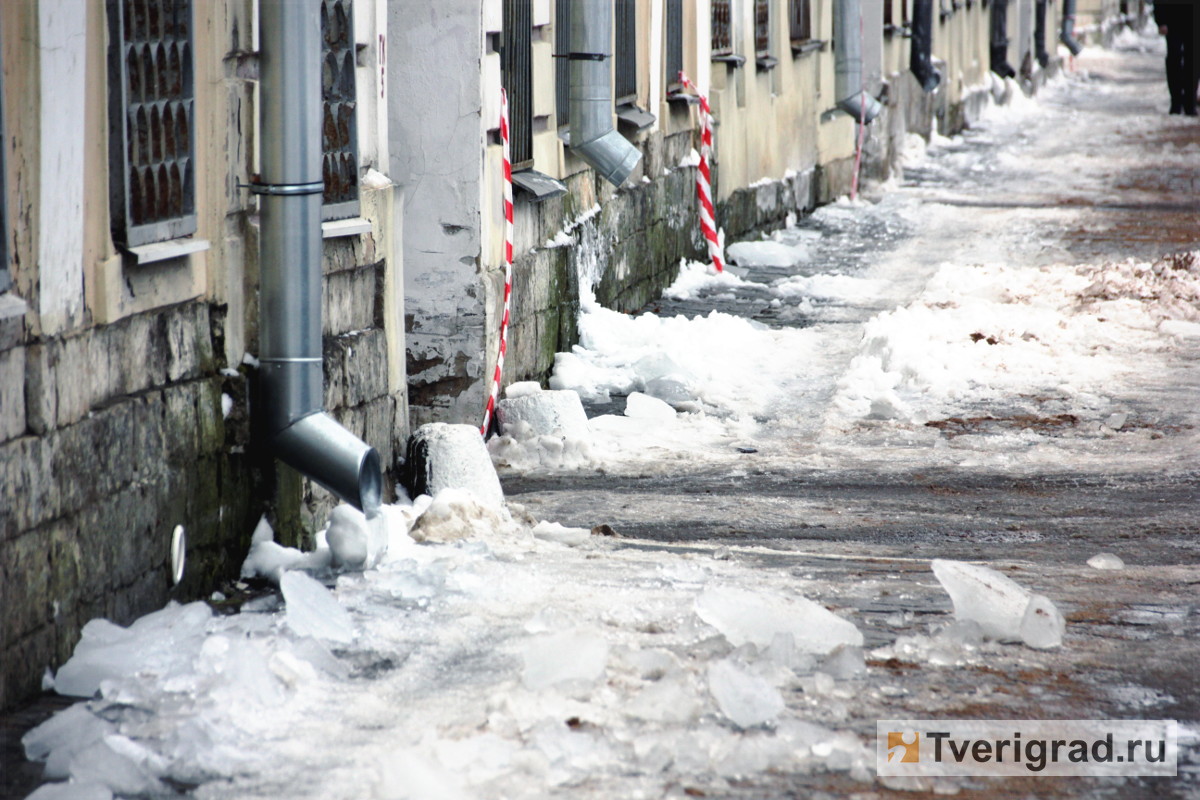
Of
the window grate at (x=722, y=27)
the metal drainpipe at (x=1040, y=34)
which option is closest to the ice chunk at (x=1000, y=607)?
the window grate at (x=722, y=27)

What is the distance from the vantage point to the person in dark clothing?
26234 mm

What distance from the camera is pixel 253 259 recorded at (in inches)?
208

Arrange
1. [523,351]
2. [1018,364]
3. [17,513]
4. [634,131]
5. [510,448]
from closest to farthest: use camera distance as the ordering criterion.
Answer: [17,513] → [510,448] → [523,351] → [1018,364] → [634,131]

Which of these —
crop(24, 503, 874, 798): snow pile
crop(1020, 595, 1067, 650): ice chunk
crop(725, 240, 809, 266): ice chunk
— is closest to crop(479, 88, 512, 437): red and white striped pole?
crop(24, 503, 874, 798): snow pile

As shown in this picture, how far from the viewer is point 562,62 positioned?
9.38 m

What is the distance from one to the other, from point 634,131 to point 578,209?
1.41 metres

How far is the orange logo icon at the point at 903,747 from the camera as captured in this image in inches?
146

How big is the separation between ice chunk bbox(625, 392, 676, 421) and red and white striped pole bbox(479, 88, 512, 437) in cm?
64

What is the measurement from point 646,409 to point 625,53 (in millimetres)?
3620

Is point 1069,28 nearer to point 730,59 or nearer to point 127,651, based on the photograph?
point 730,59

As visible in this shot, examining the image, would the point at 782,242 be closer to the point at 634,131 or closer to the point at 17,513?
the point at 634,131

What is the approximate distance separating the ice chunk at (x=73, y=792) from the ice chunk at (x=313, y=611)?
3.07 feet

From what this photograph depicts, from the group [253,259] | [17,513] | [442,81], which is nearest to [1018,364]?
[442,81]

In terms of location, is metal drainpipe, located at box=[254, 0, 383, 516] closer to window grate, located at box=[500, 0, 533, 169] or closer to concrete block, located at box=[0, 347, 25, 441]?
concrete block, located at box=[0, 347, 25, 441]
